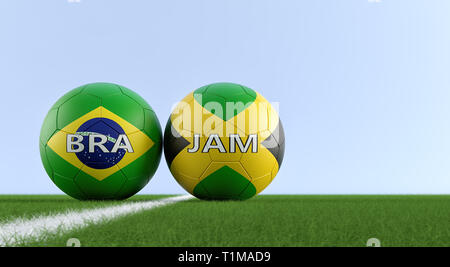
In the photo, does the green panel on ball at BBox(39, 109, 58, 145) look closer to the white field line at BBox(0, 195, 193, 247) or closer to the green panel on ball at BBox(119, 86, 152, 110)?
the green panel on ball at BBox(119, 86, 152, 110)

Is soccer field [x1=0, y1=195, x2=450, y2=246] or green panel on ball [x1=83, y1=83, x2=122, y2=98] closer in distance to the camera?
soccer field [x1=0, y1=195, x2=450, y2=246]

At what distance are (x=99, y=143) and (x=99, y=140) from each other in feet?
0.14

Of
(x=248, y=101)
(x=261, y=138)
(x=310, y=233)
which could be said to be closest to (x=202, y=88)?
(x=248, y=101)

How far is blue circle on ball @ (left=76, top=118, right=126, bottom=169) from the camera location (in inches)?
235

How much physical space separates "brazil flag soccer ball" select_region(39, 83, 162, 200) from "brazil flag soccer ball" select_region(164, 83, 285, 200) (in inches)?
20.4

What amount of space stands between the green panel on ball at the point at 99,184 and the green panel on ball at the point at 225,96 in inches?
67.1

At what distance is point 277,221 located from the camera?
384cm

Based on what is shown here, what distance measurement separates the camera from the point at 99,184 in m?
6.15

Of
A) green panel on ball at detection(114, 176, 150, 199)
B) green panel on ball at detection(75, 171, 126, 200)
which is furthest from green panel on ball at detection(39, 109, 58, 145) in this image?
green panel on ball at detection(114, 176, 150, 199)

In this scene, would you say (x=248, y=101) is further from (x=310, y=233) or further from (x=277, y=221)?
(x=310, y=233)

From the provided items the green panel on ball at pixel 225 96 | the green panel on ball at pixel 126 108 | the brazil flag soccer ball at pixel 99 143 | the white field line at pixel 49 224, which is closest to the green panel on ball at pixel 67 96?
the brazil flag soccer ball at pixel 99 143

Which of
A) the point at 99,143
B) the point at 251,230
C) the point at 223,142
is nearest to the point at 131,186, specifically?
the point at 99,143

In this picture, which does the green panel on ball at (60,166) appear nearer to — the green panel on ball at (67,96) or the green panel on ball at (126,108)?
the green panel on ball at (67,96)
